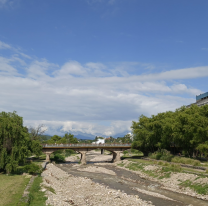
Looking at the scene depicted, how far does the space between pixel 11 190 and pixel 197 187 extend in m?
29.3

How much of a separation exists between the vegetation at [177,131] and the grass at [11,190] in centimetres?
4161

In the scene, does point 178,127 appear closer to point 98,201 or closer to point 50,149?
point 98,201

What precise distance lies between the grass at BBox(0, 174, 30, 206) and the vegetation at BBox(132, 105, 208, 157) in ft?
137

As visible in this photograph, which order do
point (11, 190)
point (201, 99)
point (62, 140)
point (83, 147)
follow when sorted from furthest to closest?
point (62, 140) → point (201, 99) → point (83, 147) → point (11, 190)

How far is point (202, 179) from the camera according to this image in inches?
1431

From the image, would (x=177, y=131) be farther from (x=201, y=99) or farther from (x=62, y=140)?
(x=62, y=140)

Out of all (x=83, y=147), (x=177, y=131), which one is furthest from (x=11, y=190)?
(x=83, y=147)

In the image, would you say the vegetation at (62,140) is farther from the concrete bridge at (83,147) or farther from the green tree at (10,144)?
the green tree at (10,144)

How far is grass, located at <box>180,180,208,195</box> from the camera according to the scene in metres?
32.7

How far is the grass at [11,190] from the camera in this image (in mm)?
22938

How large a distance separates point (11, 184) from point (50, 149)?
48.9 meters

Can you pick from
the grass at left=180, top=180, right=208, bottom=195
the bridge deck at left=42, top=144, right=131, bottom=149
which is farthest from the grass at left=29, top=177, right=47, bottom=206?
the bridge deck at left=42, top=144, right=131, bottom=149

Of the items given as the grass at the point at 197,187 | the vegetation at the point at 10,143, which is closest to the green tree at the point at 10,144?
the vegetation at the point at 10,143

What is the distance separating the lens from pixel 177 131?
63.8m
